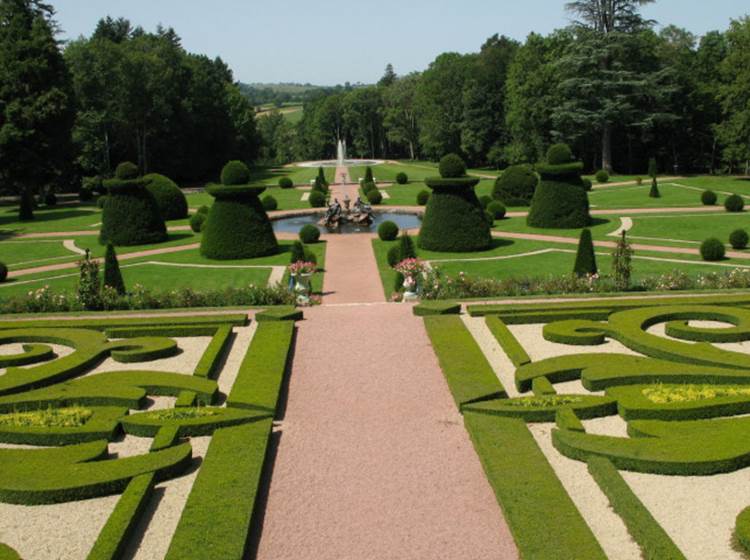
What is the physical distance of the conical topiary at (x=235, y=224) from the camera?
31719 millimetres

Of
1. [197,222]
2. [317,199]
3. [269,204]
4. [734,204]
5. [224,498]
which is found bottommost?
[224,498]

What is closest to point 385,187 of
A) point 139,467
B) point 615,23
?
point 615,23

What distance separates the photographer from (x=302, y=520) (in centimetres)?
986

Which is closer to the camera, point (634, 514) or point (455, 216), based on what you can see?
point (634, 514)

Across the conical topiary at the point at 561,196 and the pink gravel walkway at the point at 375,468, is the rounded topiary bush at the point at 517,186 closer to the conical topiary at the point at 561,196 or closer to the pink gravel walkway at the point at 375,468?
the conical topiary at the point at 561,196

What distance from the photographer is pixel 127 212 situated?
36406 mm

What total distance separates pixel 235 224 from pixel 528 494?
78.0 ft

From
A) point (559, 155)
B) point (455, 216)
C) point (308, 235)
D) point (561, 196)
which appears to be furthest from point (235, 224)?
point (559, 155)

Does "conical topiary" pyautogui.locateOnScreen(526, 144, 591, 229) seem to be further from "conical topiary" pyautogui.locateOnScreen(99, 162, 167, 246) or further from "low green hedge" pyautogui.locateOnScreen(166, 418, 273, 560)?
"low green hedge" pyautogui.locateOnScreen(166, 418, 273, 560)

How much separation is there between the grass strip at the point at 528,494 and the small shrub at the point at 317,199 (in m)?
38.2

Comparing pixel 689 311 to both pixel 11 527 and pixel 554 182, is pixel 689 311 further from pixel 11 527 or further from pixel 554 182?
pixel 554 182

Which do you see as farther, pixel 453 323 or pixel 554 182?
pixel 554 182

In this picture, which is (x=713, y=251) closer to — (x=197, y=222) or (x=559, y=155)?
(x=559, y=155)

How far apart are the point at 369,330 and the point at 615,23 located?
185 feet
